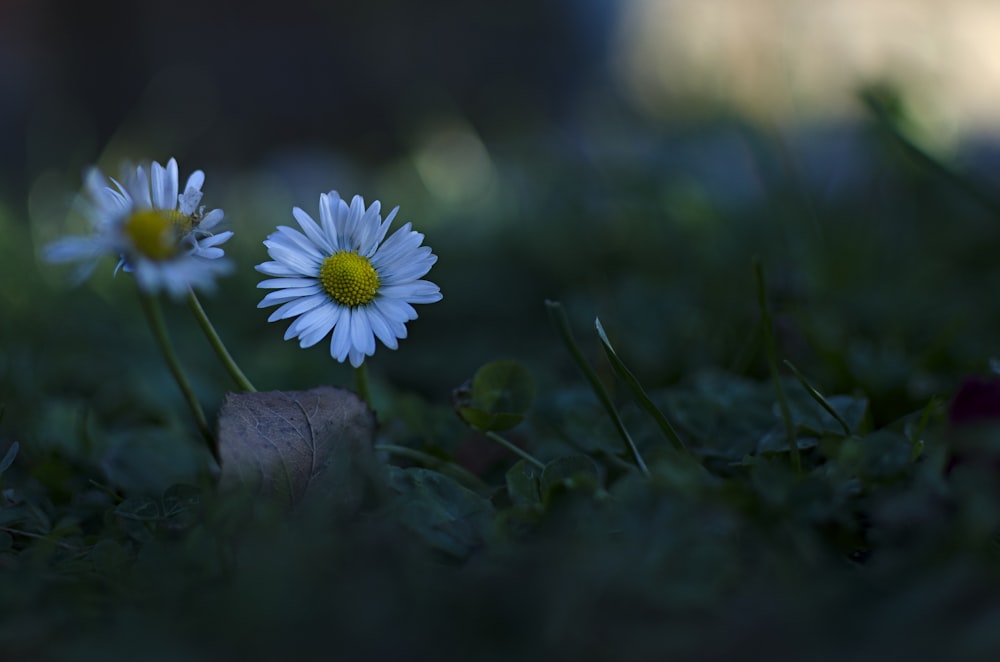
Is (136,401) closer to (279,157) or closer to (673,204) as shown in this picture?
(673,204)

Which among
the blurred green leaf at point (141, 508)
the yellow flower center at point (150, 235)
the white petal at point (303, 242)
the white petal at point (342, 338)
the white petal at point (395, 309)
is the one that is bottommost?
the blurred green leaf at point (141, 508)

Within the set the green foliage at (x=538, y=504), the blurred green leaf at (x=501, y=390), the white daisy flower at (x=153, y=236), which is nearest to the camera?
the green foliage at (x=538, y=504)

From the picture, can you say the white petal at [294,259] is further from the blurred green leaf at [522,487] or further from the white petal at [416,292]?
the blurred green leaf at [522,487]

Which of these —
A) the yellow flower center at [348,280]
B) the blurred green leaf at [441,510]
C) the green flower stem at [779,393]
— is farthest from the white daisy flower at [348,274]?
the green flower stem at [779,393]

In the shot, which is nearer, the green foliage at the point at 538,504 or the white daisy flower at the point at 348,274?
the green foliage at the point at 538,504

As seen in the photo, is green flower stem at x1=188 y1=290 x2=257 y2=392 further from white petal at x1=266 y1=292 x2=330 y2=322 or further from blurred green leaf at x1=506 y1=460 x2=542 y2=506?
blurred green leaf at x1=506 y1=460 x2=542 y2=506

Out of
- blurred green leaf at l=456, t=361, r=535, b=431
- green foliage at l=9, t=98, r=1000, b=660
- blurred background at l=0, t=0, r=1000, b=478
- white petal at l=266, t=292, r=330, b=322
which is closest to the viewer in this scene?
green foliage at l=9, t=98, r=1000, b=660

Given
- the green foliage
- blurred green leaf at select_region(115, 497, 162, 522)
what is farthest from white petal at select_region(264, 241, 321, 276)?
blurred green leaf at select_region(115, 497, 162, 522)
